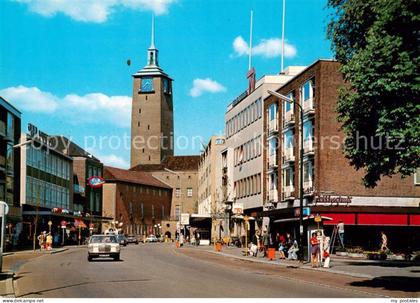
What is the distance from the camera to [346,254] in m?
51.2

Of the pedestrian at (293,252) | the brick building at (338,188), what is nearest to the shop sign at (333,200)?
the brick building at (338,188)

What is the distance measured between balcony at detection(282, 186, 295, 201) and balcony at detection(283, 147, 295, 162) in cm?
235

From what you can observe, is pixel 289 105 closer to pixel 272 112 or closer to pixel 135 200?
pixel 272 112

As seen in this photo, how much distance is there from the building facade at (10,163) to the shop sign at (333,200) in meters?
29.8

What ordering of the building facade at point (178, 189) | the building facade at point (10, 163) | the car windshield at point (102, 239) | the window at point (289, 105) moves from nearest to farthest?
the car windshield at point (102, 239) < the window at point (289, 105) < the building facade at point (10, 163) < the building facade at point (178, 189)

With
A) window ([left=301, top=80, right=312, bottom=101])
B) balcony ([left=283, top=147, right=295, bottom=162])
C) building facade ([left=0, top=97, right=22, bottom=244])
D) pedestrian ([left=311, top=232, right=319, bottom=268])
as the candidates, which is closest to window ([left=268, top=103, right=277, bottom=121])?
balcony ([left=283, top=147, right=295, bottom=162])

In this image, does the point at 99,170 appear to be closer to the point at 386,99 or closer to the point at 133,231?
the point at 133,231

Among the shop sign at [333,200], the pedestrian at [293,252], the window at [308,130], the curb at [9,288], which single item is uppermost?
the window at [308,130]

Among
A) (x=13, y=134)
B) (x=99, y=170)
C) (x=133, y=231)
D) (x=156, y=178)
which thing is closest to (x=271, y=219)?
(x=13, y=134)

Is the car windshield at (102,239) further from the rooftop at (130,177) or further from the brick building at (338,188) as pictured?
the rooftop at (130,177)

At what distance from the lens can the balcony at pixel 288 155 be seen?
62231mm

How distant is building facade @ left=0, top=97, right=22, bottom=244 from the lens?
72.2 meters

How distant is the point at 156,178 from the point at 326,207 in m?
142

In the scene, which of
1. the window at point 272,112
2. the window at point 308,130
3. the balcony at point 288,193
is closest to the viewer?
the window at point 308,130
